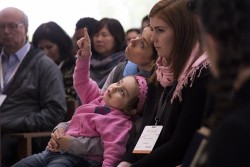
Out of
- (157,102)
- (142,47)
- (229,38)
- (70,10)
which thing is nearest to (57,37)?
(70,10)

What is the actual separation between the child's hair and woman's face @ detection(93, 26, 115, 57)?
62.6 inches

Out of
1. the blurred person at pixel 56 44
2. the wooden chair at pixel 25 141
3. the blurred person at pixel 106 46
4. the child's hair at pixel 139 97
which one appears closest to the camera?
the child's hair at pixel 139 97

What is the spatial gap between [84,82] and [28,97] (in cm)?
109

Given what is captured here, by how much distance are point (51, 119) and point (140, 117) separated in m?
1.25

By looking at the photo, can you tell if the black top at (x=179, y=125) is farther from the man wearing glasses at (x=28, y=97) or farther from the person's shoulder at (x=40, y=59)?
the person's shoulder at (x=40, y=59)

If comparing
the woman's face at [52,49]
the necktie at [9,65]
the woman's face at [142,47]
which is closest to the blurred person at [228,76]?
the woman's face at [142,47]

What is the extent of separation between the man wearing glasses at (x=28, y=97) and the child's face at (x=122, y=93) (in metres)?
1.25

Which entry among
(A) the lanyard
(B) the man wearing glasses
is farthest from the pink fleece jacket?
(B) the man wearing glasses

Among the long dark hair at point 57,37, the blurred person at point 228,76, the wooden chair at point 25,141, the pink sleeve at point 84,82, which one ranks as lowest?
the wooden chair at point 25,141

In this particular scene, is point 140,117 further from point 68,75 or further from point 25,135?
point 68,75

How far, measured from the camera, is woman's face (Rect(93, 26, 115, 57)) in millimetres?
4160

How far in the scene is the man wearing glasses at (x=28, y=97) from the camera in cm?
371

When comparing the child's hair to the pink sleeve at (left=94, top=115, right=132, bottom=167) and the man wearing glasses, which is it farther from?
the man wearing glasses

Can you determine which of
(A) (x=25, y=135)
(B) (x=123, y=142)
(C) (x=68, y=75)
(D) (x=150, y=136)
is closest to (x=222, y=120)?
(D) (x=150, y=136)
